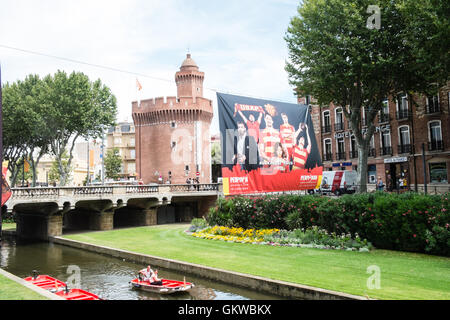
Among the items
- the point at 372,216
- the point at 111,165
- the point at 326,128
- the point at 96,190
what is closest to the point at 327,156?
the point at 326,128

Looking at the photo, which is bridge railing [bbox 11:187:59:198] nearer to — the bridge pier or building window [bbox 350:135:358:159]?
the bridge pier

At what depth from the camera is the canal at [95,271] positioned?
A: 15484 mm

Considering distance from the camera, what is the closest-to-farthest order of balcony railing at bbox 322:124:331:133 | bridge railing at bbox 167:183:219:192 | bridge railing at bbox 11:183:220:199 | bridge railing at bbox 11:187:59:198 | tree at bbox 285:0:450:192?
1. tree at bbox 285:0:450:192
2. bridge railing at bbox 11:187:59:198
3. bridge railing at bbox 11:183:220:199
4. bridge railing at bbox 167:183:219:192
5. balcony railing at bbox 322:124:331:133

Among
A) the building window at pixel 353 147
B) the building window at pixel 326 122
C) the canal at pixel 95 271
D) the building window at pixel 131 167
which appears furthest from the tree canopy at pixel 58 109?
the building window at pixel 131 167

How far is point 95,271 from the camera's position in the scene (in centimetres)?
2109

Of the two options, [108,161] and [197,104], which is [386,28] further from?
[108,161]

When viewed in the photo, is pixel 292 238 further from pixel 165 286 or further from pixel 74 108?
pixel 74 108

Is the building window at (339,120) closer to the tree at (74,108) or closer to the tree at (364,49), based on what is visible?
the tree at (364,49)

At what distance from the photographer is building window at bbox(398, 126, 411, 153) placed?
4458 cm

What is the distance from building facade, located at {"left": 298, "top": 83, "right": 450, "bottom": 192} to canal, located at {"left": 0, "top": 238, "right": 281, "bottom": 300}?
24.1 m

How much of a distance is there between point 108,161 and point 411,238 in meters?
78.1

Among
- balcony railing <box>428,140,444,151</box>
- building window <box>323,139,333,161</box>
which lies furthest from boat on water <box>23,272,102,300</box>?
building window <box>323,139,333,161</box>
